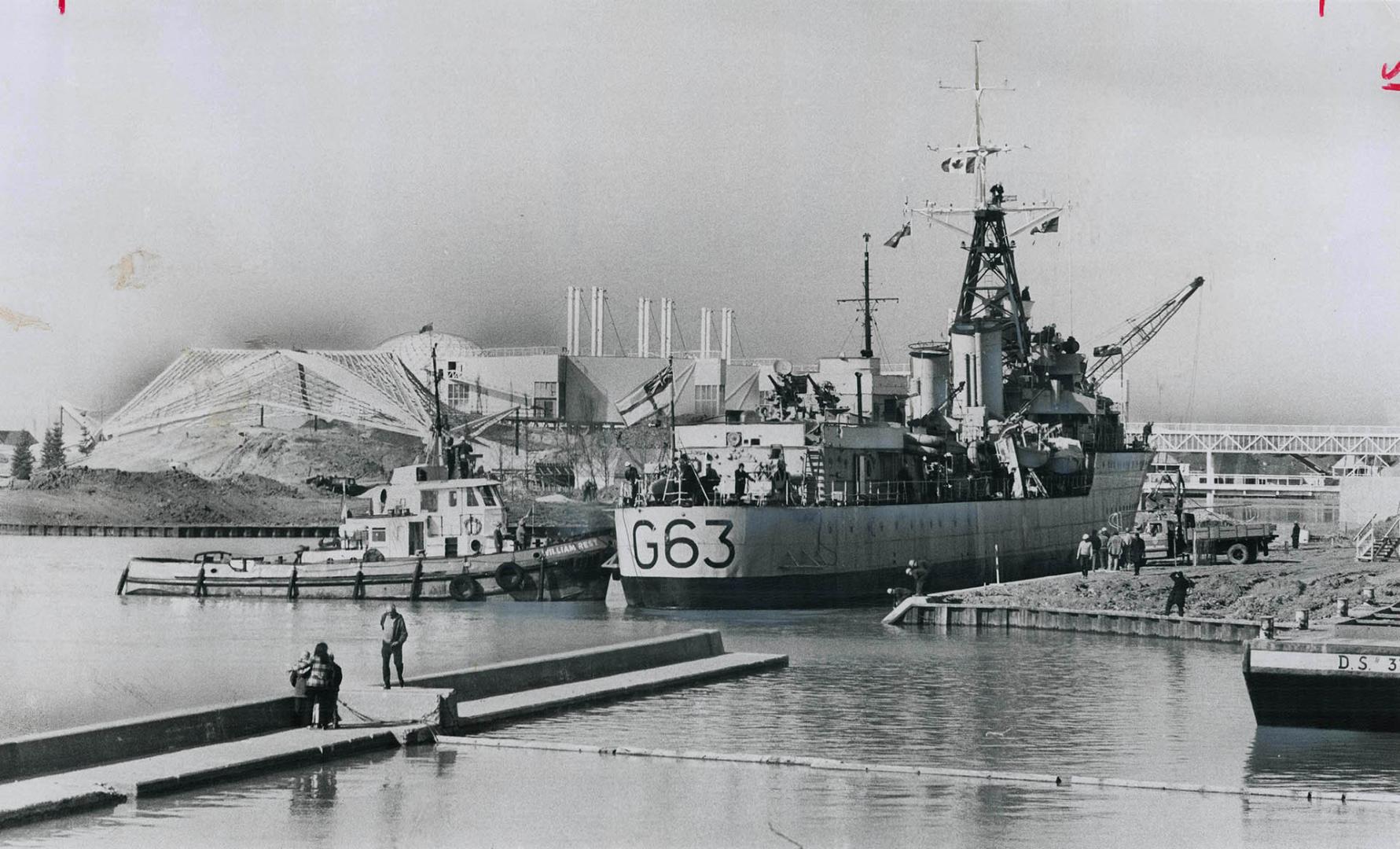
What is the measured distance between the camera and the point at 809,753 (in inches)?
701

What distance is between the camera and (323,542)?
52.6 meters

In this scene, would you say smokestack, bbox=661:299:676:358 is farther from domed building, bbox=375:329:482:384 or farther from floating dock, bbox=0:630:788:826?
floating dock, bbox=0:630:788:826

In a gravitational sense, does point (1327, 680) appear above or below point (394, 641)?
below

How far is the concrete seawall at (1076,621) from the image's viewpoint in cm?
3109

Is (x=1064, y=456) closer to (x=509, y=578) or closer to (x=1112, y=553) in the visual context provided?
(x=1112, y=553)

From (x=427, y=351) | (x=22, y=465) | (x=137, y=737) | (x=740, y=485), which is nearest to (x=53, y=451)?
(x=22, y=465)

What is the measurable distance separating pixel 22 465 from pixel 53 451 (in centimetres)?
352

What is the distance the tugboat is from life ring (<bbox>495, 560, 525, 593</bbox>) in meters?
0.02

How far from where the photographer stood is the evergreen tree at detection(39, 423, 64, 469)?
392 feet

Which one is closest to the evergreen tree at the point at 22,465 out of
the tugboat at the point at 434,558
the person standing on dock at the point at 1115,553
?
the tugboat at the point at 434,558

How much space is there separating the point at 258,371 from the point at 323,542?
6599 cm

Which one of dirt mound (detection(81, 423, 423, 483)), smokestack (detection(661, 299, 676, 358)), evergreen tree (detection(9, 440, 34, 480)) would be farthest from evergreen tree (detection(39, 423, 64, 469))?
smokestack (detection(661, 299, 676, 358))

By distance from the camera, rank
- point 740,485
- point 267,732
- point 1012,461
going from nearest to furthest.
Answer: point 267,732, point 740,485, point 1012,461

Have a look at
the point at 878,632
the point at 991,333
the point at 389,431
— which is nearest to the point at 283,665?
the point at 878,632
